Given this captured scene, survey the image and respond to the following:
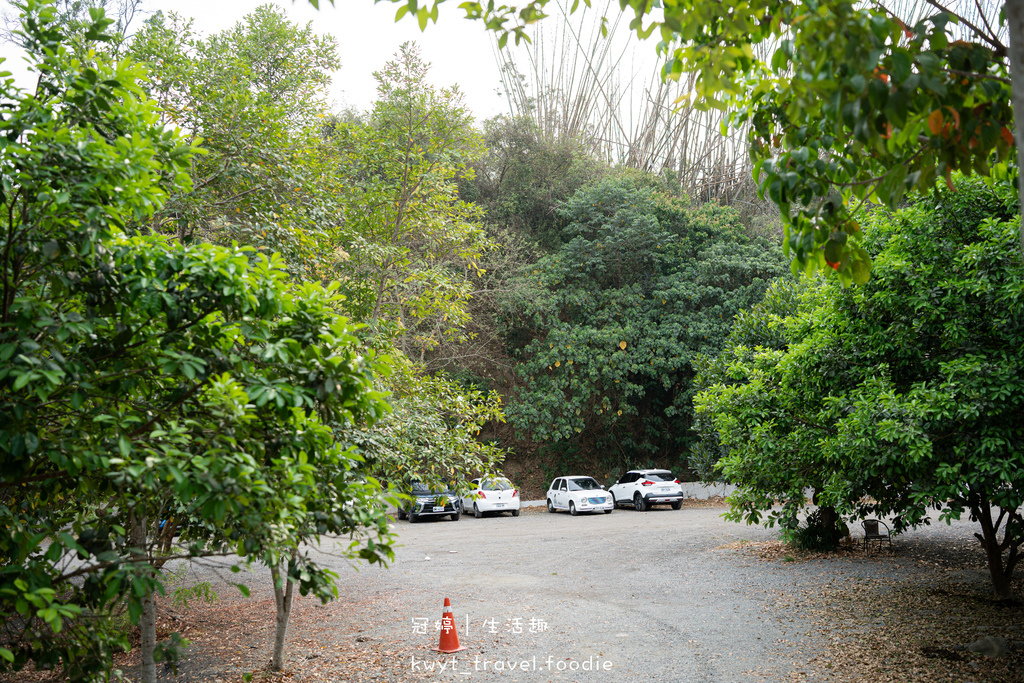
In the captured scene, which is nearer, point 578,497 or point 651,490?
point 578,497

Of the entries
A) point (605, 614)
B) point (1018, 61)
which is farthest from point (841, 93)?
point (605, 614)

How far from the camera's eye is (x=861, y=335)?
26.4ft

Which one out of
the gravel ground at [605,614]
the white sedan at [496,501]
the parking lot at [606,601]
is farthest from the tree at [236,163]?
the white sedan at [496,501]

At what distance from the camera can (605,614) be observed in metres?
9.27

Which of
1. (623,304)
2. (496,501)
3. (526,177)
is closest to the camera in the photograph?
(496,501)

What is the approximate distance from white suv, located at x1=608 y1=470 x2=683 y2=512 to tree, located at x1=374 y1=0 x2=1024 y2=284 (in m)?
20.8

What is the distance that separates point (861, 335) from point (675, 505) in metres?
17.2

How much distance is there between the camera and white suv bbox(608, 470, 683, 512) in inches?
929

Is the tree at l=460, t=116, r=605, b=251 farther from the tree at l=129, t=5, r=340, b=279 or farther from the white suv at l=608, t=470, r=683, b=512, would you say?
the tree at l=129, t=5, r=340, b=279

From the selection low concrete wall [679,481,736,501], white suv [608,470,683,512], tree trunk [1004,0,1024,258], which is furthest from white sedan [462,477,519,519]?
tree trunk [1004,0,1024,258]

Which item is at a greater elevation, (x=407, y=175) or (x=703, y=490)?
(x=407, y=175)

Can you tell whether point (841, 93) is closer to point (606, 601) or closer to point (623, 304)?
→ point (606, 601)

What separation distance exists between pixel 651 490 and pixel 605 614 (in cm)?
1480

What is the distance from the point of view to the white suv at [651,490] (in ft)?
77.4
